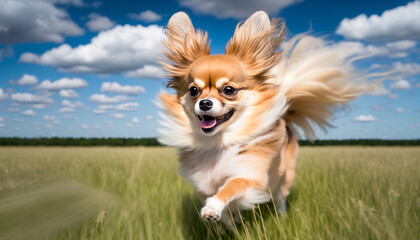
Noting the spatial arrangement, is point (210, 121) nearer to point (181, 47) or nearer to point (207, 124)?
point (207, 124)

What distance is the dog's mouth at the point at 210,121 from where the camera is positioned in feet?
10.0

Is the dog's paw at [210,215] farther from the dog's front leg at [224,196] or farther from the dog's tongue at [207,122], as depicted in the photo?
the dog's tongue at [207,122]

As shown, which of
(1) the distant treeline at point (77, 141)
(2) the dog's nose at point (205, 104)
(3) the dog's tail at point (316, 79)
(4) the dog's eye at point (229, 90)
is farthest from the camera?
(1) the distant treeline at point (77, 141)

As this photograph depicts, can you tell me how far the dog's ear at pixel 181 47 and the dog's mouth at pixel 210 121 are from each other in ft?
2.38

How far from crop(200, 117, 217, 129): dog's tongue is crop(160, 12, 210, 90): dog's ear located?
0.73 m

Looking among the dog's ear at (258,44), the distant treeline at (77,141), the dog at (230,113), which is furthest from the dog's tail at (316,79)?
the distant treeline at (77,141)

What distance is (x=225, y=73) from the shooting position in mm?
3156

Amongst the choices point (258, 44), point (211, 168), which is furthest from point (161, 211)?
point (258, 44)

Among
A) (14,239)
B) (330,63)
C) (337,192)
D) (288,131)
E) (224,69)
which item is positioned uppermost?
(330,63)

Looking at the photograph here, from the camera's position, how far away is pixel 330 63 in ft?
15.4

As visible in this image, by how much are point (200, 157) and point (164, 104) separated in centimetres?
80

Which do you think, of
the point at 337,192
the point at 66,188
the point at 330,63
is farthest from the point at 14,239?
the point at 330,63

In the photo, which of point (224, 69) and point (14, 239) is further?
point (224, 69)

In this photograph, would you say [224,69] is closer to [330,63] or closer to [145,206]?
[145,206]
